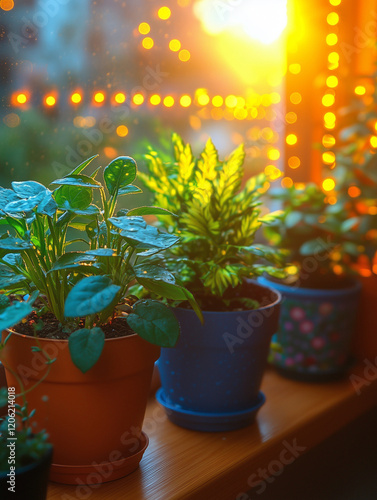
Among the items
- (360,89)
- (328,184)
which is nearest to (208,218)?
(328,184)

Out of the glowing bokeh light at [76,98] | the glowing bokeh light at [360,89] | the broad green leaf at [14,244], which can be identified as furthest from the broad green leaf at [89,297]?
the glowing bokeh light at [360,89]

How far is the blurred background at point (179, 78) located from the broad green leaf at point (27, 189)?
293 millimetres

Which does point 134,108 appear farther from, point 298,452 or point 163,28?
point 298,452

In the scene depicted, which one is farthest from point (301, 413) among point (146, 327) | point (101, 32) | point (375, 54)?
point (375, 54)

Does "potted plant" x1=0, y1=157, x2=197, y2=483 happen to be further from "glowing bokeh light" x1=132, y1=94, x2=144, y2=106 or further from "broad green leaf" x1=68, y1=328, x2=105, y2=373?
"glowing bokeh light" x1=132, y1=94, x2=144, y2=106

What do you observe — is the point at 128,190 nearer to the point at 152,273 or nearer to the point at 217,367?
the point at 152,273

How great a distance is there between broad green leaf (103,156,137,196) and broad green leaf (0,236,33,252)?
163 mm

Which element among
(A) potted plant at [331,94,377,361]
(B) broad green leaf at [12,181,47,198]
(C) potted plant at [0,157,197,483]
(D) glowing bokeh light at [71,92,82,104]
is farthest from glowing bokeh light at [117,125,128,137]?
(A) potted plant at [331,94,377,361]

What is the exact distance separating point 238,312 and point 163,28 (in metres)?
0.79

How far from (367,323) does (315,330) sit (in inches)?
9.9

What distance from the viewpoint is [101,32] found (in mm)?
1208

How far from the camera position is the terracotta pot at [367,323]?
149 centimetres

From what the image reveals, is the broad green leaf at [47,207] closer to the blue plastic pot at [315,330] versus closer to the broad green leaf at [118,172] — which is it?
the broad green leaf at [118,172]

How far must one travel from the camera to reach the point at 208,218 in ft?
3.44
